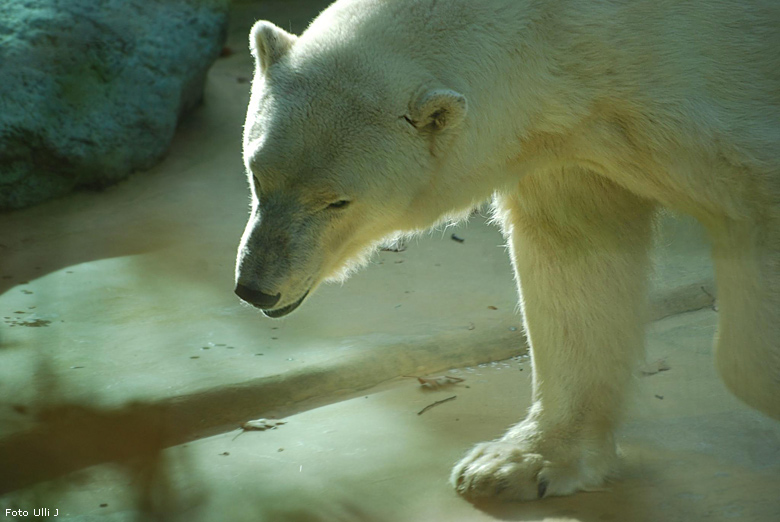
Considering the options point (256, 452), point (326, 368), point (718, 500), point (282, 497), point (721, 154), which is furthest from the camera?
point (326, 368)

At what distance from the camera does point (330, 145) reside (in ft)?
7.70

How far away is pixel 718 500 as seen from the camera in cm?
253

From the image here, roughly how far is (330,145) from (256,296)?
0.50m

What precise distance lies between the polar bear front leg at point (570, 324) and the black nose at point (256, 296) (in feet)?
3.04

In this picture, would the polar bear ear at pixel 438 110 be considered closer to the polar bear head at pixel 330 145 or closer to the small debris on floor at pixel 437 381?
the polar bear head at pixel 330 145

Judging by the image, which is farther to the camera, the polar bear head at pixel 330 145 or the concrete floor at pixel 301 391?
the concrete floor at pixel 301 391

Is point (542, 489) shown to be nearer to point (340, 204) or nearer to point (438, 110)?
point (340, 204)

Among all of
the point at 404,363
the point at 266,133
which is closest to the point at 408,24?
the point at 266,133

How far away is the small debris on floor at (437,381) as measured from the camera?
3750 mm

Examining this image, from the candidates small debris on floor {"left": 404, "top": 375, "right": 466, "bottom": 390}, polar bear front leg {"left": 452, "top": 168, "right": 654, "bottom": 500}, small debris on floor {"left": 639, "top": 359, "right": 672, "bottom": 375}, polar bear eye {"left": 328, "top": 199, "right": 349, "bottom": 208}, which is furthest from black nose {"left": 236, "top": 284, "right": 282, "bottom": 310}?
small debris on floor {"left": 639, "top": 359, "right": 672, "bottom": 375}

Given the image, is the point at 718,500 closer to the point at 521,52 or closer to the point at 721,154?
the point at 721,154

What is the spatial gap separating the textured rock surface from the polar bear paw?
12.4ft

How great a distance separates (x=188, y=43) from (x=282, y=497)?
14.2 ft

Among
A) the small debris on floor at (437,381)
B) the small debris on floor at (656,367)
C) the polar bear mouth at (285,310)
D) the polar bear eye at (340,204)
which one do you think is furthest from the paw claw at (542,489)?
the polar bear eye at (340,204)
